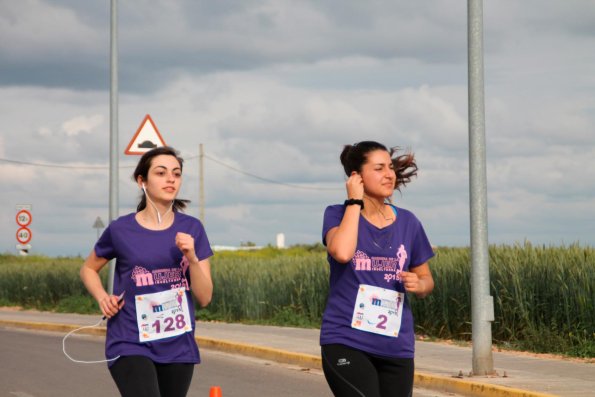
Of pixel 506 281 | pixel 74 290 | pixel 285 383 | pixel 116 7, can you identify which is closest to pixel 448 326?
pixel 506 281

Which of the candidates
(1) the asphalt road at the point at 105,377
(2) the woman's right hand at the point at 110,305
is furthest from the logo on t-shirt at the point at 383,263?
(1) the asphalt road at the point at 105,377

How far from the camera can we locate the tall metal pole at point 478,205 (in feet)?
41.2

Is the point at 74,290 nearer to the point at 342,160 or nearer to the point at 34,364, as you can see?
the point at 34,364

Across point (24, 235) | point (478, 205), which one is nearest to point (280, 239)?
point (24, 235)

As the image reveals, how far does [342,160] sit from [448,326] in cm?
1354

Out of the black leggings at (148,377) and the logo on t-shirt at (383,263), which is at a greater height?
the logo on t-shirt at (383,263)

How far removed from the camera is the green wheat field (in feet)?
54.4

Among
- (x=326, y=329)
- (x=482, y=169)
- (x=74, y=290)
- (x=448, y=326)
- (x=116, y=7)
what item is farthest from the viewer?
(x=74, y=290)

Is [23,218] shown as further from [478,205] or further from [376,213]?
[376,213]

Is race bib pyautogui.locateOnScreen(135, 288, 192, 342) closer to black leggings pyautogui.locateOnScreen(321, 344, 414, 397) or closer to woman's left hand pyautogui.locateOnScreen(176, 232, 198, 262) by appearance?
woman's left hand pyautogui.locateOnScreen(176, 232, 198, 262)

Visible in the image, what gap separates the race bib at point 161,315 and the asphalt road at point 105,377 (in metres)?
6.45

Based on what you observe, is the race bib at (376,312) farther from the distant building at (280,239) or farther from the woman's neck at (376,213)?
the distant building at (280,239)

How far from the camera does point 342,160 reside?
5984mm

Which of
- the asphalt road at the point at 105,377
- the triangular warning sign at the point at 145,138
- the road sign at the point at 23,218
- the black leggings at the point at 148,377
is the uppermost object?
the triangular warning sign at the point at 145,138
